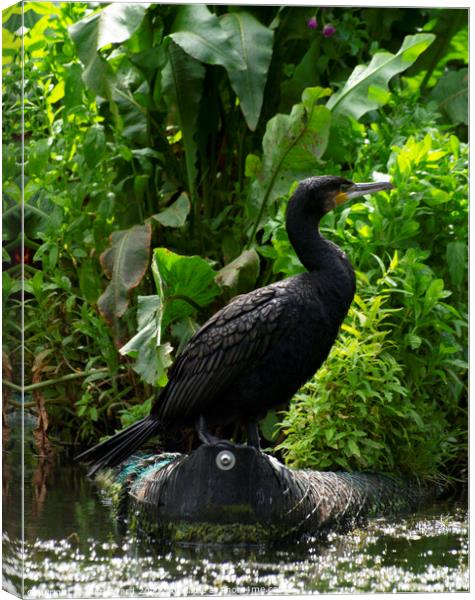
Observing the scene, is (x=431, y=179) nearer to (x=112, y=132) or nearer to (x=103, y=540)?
(x=112, y=132)

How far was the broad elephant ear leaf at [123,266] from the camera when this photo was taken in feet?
16.1

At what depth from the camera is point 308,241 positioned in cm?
385

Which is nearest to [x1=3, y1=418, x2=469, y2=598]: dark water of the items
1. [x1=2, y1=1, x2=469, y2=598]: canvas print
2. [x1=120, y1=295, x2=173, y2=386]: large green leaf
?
[x1=2, y1=1, x2=469, y2=598]: canvas print

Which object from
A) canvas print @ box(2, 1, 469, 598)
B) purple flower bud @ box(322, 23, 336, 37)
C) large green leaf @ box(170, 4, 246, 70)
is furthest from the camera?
purple flower bud @ box(322, 23, 336, 37)

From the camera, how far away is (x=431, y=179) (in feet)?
16.0

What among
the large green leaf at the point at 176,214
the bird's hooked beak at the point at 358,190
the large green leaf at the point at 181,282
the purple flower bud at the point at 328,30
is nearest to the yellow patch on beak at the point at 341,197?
the bird's hooked beak at the point at 358,190

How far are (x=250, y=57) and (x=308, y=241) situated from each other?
1516mm

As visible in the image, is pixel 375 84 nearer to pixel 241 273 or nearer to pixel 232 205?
pixel 232 205

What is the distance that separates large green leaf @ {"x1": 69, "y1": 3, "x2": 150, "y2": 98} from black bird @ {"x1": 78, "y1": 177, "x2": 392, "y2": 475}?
1.03 m

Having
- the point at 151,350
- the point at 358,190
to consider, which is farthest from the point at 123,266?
the point at 358,190

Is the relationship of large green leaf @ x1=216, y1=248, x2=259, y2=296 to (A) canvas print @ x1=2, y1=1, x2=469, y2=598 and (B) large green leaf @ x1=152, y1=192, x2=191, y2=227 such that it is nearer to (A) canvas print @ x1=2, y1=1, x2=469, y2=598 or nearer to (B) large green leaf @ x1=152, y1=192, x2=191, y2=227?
(A) canvas print @ x1=2, y1=1, x2=469, y2=598

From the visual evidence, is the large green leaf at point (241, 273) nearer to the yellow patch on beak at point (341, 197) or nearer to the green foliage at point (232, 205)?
the green foliage at point (232, 205)

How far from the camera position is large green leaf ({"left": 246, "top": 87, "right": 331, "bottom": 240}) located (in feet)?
15.9

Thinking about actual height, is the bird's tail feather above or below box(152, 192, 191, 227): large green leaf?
below
